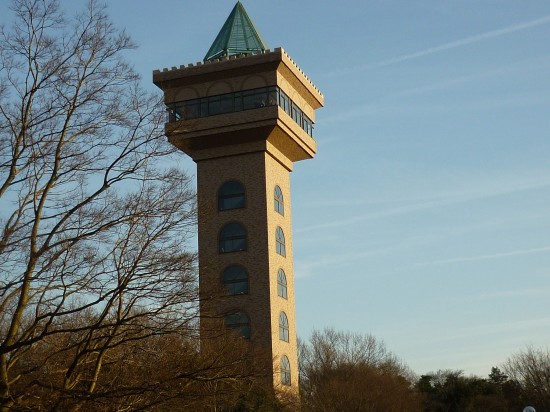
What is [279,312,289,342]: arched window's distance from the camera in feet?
184

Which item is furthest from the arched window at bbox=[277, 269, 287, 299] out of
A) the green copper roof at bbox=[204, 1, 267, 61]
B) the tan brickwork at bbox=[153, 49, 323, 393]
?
the green copper roof at bbox=[204, 1, 267, 61]

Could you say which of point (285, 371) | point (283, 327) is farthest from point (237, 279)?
point (285, 371)

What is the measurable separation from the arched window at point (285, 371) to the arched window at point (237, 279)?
4.94 m

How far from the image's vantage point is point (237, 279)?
182 feet

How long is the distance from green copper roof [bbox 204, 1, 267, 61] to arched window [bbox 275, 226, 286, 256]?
1166 centimetres

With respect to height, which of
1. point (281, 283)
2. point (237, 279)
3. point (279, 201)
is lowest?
point (237, 279)

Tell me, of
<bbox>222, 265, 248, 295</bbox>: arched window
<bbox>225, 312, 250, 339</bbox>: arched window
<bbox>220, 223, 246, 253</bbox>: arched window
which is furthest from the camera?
<bbox>220, 223, 246, 253</bbox>: arched window

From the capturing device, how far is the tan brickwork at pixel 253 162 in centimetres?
5469

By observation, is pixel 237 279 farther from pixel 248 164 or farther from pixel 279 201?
pixel 248 164

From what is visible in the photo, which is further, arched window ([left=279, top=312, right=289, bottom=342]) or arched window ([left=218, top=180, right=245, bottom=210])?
arched window ([left=218, top=180, right=245, bottom=210])

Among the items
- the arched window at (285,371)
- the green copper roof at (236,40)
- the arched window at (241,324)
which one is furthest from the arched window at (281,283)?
the green copper roof at (236,40)

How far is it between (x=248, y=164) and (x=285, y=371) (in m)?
13.1

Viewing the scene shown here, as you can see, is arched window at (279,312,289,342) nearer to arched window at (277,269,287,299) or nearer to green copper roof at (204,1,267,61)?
arched window at (277,269,287,299)

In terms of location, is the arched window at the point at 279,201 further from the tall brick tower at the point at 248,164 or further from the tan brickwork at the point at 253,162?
the tan brickwork at the point at 253,162
